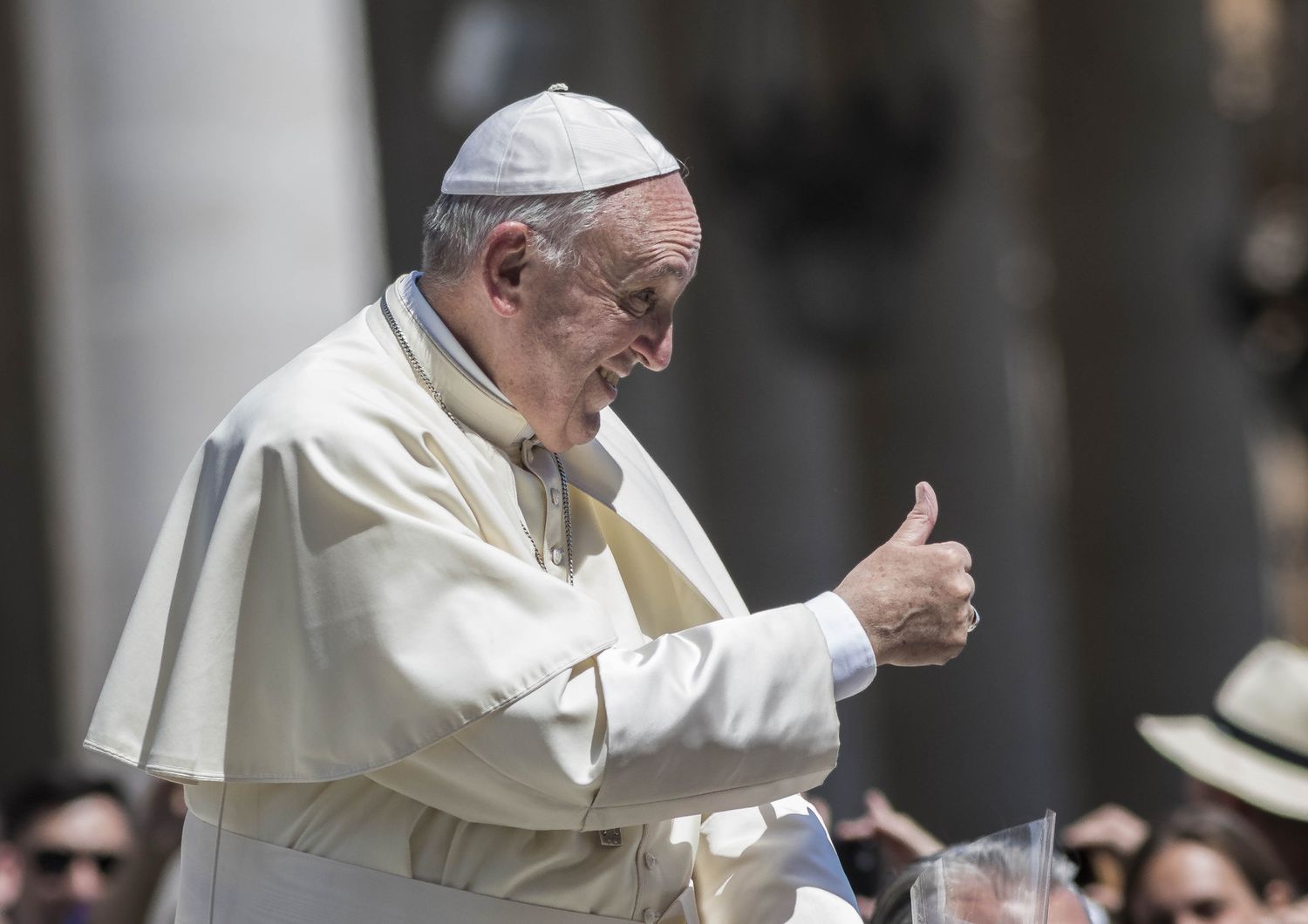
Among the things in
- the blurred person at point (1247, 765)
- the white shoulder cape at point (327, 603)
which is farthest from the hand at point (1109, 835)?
the white shoulder cape at point (327, 603)

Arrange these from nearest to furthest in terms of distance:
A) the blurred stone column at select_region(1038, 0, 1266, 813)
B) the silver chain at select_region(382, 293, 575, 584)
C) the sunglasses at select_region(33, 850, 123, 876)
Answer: the silver chain at select_region(382, 293, 575, 584)
the sunglasses at select_region(33, 850, 123, 876)
the blurred stone column at select_region(1038, 0, 1266, 813)

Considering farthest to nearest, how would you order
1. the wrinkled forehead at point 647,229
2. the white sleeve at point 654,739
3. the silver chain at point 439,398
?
the silver chain at point 439,398, the wrinkled forehead at point 647,229, the white sleeve at point 654,739

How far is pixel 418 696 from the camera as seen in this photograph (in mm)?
2045

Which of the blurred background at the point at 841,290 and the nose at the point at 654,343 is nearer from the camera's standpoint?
the nose at the point at 654,343

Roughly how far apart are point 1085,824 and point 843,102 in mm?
5170

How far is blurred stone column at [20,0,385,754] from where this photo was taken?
5.48 m

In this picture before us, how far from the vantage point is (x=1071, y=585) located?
41.1 ft

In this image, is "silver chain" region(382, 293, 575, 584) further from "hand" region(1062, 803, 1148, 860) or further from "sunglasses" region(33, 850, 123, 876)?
"sunglasses" region(33, 850, 123, 876)

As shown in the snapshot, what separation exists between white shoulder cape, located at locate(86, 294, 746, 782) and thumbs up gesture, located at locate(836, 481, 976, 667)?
32 cm

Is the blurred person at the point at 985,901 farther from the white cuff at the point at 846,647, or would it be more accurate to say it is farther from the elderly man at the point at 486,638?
the white cuff at the point at 846,647

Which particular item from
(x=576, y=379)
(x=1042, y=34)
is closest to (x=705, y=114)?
(x=1042, y=34)

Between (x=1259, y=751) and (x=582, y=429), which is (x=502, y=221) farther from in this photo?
(x=1259, y=751)

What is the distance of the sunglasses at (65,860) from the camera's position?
13.9 ft

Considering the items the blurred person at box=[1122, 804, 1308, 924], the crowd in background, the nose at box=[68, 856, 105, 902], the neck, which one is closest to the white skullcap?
the neck
